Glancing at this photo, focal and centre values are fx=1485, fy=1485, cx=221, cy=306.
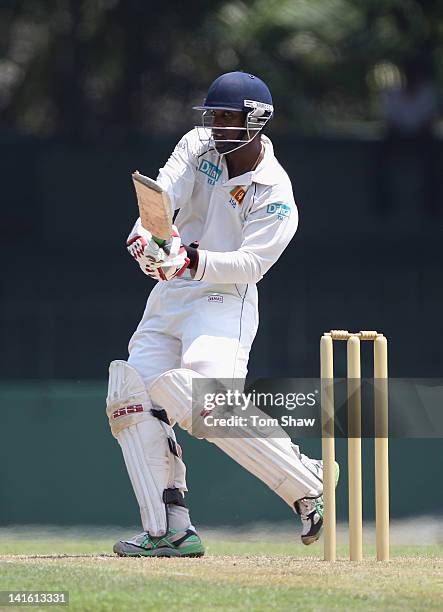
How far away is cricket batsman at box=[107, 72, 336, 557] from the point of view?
18.0 ft

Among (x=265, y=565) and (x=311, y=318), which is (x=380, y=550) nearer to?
(x=265, y=565)

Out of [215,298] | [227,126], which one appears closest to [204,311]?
[215,298]

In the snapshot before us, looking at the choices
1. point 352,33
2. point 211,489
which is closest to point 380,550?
point 211,489

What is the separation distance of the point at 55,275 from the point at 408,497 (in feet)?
24.4

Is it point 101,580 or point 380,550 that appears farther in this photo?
point 380,550

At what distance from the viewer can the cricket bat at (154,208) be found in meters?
5.25

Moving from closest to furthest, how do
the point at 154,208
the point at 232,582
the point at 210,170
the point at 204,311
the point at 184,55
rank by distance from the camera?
the point at 232,582 < the point at 154,208 < the point at 204,311 < the point at 210,170 < the point at 184,55

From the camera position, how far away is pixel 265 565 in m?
5.23

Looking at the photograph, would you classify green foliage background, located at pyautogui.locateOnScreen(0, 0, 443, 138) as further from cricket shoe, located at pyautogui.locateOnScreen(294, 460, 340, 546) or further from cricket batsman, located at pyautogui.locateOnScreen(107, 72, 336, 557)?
cricket shoe, located at pyautogui.locateOnScreen(294, 460, 340, 546)

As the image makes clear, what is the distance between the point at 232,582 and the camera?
15.5ft

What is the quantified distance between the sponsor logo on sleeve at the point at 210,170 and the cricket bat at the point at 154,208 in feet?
1.59

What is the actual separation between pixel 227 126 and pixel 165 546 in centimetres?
162

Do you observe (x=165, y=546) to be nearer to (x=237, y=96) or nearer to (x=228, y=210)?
(x=228, y=210)

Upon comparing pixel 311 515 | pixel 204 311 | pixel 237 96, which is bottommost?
pixel 311 515
